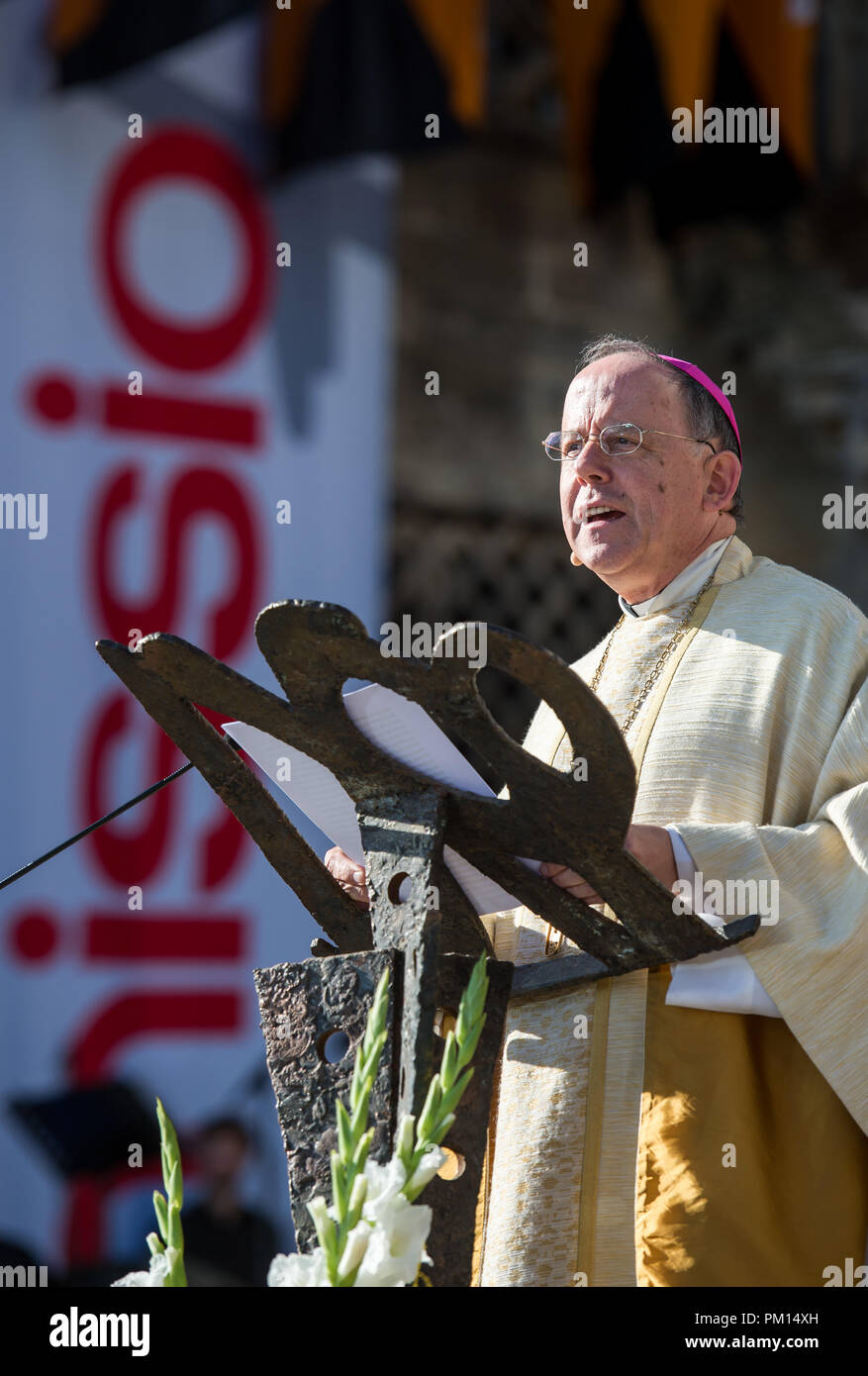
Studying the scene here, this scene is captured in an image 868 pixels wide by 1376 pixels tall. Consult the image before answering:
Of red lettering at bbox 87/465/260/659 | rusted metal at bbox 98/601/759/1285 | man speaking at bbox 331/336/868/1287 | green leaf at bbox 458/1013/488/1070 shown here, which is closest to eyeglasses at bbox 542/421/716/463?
man speaking at bbox 331/336/868/1287

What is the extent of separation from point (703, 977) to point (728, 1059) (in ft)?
0.38

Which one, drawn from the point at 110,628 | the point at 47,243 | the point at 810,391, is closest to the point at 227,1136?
the point at 110,628

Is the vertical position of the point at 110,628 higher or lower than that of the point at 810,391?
lower

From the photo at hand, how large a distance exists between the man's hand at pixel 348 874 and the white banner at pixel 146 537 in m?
2.95

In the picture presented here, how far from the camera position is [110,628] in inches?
228

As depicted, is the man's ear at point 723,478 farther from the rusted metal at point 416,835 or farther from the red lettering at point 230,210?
the red lettering at point 230,210

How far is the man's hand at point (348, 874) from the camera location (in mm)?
2402

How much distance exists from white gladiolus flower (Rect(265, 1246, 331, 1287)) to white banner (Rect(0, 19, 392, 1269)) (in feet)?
12.1

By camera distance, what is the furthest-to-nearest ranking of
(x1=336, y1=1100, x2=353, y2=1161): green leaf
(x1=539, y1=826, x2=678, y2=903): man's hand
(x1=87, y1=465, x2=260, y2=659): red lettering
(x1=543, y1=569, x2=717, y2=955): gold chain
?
(x1=87, y1=465, x2=260, y2=659): red lettering, (x1=543, y1=569, x2=717, y2=955): gold chain, (x1=539, y1=826, x2=678, y2=903): man's hand, (x1=336, y1=1100, x2=353, y2=1161): green leaf

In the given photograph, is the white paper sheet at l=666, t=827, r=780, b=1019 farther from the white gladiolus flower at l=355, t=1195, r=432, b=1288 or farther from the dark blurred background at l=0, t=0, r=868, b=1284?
the dark blurred background at l=0, t=0, r=868, b=1284

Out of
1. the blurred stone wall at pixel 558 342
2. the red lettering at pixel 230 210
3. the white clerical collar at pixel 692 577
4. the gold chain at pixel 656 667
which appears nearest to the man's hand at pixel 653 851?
the gold chain at pixel 656 667

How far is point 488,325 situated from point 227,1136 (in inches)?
141

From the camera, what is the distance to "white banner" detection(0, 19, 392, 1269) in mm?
5645
